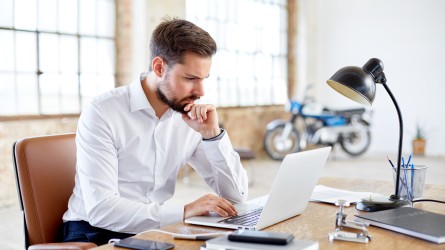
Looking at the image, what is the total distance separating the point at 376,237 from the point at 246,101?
25.2 ft

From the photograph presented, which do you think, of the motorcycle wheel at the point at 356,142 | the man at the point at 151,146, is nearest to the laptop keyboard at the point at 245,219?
the man at the point at 151,146

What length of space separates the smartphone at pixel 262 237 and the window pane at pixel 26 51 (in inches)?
185

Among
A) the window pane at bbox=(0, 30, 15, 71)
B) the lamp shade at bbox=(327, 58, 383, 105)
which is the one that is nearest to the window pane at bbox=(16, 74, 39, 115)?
the window pane at bbox=(0, 30, 15, 71)

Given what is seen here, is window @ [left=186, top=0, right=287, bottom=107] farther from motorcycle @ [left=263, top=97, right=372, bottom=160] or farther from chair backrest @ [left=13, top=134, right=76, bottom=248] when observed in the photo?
chair backrest @ [left=13, top=134, right=76, bottom=248]

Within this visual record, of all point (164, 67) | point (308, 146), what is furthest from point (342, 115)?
point (164, 67)

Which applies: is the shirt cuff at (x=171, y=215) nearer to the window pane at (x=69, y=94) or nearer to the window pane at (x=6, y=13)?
the window pane at (x=6, y=13)

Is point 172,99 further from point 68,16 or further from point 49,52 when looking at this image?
point 68,16

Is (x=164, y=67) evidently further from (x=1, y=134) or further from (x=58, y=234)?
(x=1, y=134)

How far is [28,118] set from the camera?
556cm

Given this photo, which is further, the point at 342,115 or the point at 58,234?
the point at 342,115

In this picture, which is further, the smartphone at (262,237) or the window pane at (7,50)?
the window pane at (7,50)

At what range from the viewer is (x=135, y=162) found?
2.11 metres

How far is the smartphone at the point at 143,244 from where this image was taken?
136 centimetres

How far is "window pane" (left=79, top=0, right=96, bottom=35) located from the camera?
20.2 feet
